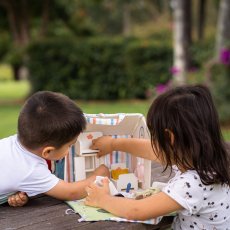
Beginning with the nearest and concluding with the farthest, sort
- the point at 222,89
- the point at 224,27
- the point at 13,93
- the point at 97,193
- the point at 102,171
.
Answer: the point at 97,193
the point at 102,171
the point at 222,89
the point at 224,27
the point at 13,93

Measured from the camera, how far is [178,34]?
1077 centimetres

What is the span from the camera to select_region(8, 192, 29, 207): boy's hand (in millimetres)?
1984

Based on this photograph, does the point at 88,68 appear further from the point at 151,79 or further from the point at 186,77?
the point at 186,77

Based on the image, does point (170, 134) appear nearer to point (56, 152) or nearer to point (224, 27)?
point (56, 152)

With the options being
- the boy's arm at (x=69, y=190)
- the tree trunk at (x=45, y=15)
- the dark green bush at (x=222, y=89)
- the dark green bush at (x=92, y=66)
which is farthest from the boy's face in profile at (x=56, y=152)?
the tree trunk at (x=45, y=15)

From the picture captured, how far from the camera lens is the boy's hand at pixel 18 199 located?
1984 mm

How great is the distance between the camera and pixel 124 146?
229 centimetres

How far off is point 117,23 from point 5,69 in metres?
10.6

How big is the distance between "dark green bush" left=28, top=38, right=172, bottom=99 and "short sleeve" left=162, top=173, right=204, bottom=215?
11716 mm

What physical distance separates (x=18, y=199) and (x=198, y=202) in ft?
2.39

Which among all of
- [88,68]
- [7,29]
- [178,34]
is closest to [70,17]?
[7,29]

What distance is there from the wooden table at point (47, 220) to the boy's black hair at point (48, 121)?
0.25 metres

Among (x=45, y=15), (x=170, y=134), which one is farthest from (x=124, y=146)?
(x=45, y=15)

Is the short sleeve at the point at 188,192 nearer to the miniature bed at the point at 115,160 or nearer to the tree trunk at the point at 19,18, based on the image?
the miniature bed at the point at 115,160
